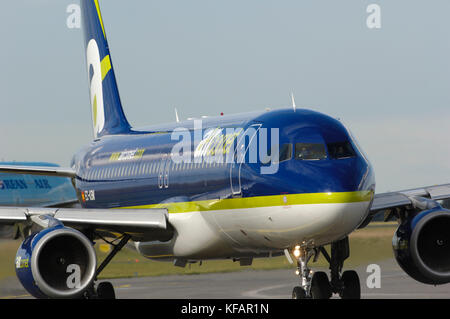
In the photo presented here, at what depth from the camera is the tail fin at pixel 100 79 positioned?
28.2 meters

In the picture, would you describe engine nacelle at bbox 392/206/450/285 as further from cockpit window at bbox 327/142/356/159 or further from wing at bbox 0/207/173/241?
wing at bbox 0/207/173/241

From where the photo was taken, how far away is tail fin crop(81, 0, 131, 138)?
92.7ft

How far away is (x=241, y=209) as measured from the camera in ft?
60.9

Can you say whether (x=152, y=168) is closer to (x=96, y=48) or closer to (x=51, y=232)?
(x=51, y=232)

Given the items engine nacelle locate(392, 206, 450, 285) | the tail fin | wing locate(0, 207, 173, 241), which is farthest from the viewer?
the tail fin

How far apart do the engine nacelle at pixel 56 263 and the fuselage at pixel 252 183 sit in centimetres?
229

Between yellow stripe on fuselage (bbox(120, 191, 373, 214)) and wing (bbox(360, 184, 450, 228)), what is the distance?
10.1ft

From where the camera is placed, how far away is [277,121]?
730 inches

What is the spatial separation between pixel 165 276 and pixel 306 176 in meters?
18.2

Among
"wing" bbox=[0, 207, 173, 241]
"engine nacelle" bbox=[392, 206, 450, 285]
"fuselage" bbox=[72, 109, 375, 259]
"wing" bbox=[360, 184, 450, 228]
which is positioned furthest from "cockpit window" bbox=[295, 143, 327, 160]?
"wing" bbox=[0, 207, 173, 241]

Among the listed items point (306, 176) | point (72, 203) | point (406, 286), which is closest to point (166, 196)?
point (306, 176)

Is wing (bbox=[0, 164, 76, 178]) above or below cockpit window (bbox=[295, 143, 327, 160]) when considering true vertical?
below

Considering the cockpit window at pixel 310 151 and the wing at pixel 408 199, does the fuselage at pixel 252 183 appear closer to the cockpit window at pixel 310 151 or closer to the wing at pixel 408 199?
the cockpit window at pixel 310 151
